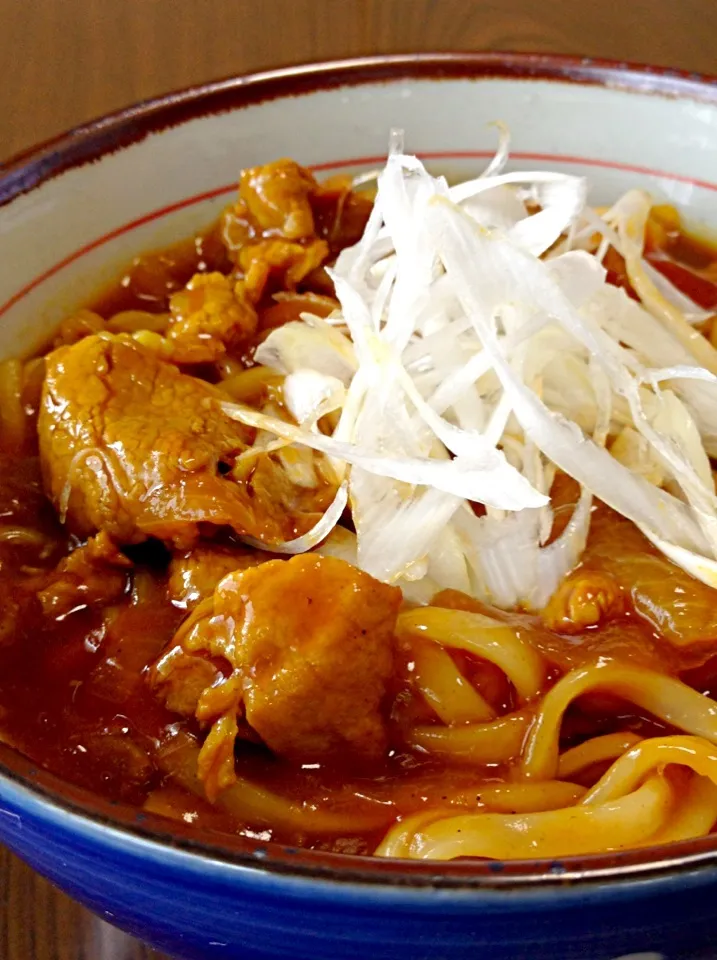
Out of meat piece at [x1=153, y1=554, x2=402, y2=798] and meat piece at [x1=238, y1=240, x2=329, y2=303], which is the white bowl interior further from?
meat piece at [x1=153, y1=554, x2=402, y2=798]

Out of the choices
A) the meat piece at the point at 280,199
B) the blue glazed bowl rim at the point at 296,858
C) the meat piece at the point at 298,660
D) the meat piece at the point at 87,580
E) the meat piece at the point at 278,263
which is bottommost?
the blue glazed bowl rim at the point at 296,858

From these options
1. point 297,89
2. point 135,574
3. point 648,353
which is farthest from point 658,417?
point 297,89

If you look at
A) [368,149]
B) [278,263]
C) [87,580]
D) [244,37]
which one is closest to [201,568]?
[87,580]

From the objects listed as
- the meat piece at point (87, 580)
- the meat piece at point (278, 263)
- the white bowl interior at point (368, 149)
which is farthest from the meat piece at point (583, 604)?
the white bowl interior at point (368, 149)

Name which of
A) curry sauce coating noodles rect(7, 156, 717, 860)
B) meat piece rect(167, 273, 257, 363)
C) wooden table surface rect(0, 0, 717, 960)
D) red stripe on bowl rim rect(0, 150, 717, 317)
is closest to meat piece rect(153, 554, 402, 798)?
curry sauce coating noodles rect(7, 156, 717, 860)

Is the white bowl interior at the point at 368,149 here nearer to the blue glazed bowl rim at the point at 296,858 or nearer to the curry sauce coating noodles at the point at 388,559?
the curry sauce coating noodles at the point at 388,559

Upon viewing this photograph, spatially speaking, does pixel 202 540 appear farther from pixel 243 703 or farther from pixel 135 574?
pixel 243 703
